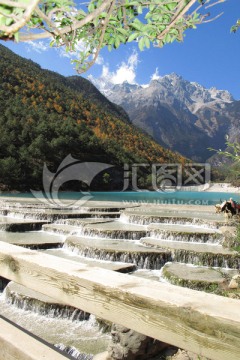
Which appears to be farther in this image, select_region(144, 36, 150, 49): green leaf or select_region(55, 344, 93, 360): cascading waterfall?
select_region(55, 344, 93, 360): cascading waterfall

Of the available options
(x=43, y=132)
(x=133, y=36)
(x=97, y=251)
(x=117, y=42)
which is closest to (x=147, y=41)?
(x=133, y=36)

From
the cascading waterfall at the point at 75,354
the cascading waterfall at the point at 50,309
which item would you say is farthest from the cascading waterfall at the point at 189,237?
the cascading waterfall at the point at 75,354

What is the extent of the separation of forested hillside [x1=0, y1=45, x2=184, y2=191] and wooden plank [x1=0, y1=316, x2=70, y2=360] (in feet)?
164

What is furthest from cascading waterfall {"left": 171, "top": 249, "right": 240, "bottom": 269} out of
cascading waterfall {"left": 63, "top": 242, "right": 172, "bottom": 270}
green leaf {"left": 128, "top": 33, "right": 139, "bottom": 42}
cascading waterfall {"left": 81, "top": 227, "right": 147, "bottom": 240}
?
green leaf {"left": 128, "top": 33, "right": 139, "bottom": 42}

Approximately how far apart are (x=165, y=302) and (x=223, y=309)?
0.26 meters

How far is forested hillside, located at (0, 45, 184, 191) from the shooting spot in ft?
186

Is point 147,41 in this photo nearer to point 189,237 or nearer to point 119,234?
point 189,237

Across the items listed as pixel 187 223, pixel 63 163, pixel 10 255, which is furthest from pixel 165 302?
pixel 63 163

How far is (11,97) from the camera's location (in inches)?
3083

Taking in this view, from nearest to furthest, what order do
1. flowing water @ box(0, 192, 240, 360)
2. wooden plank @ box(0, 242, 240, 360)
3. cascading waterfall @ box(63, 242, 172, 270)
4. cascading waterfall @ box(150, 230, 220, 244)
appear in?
wooden plank @ box(0, 242, 240, 360) → flowing water @ box(0, 192, 240, 360) → cascading waterfall @ box(63, 242, 172, 270) → cascading waterfall @ box(150, 230, 220, 244)

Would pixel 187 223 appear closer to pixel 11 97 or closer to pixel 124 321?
pixel 124 321

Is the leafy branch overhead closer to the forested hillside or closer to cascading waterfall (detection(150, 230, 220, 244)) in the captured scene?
cascading waterfall (detection(150, 230, 220, 244))

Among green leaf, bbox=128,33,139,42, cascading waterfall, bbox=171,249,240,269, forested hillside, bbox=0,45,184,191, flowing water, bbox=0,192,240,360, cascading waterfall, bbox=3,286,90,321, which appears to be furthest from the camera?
forested hillside, bbox=0,45,184,191

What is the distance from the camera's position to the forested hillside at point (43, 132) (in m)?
56.8
